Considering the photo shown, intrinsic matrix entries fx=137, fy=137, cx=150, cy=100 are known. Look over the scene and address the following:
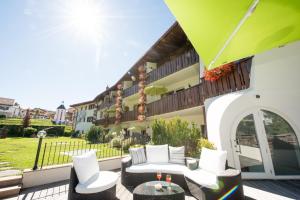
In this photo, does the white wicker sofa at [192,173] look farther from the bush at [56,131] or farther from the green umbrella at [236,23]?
the bush at [56,131]

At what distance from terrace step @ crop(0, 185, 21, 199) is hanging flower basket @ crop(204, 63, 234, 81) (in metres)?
8.41

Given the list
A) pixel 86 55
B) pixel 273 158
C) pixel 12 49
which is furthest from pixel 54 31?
pixel 273 158

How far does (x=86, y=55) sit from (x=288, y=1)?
31.9 ft

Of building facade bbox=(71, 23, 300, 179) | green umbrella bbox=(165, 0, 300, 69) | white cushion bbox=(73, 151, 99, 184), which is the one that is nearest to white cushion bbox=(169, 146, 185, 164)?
building facade bbox=(71, 23, 300, 179)

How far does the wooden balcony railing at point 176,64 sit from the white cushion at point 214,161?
643cm

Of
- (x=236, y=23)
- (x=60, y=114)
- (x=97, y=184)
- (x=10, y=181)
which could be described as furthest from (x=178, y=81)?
(x=60, y=114)

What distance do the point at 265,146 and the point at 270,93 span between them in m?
2.06

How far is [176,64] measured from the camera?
10922mm

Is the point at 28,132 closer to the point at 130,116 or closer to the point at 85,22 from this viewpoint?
the point at 130,116

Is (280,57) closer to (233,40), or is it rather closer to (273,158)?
(273,158)

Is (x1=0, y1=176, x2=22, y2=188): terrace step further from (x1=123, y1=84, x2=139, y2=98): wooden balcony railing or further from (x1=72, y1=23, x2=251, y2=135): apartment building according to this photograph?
(x1=123, y1=84, x2=139, y2=98): wooden balcony railing

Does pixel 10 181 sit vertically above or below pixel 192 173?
below

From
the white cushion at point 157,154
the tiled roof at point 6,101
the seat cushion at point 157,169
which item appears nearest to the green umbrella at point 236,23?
the seat cushion at point 157,169

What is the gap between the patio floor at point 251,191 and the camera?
3887mm
